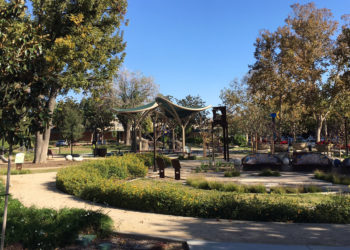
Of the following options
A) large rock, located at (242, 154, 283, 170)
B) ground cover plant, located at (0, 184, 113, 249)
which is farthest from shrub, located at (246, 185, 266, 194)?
large rock, located at (242, 154, 283, 170)

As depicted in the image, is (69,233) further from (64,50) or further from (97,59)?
(97,59)

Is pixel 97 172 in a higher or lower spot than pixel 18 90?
lower

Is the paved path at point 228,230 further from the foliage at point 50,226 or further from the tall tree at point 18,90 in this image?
the tall tree at point 18,90

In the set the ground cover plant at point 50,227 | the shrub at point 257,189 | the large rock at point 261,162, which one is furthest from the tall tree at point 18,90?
the large rock at point 261,162

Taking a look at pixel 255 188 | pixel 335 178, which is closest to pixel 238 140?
pixel 335 178

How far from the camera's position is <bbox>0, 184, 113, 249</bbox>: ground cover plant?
434 centimetres

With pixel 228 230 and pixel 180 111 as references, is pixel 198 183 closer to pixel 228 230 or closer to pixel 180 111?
pixel 228 230

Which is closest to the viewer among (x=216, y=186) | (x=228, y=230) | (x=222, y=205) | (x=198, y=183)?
(x=228, y=230)

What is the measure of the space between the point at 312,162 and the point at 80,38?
14754mm

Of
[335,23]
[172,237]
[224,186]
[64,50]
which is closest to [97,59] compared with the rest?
[64,50]

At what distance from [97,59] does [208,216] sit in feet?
51.3

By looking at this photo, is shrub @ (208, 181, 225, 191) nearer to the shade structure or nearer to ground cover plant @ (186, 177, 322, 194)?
ground cover plant @ (186, 177, 322, 194)

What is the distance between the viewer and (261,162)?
46.2ft

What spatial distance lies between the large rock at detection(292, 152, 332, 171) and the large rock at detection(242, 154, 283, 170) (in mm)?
796
